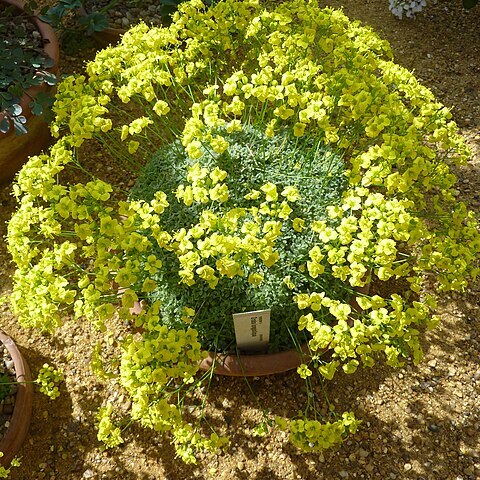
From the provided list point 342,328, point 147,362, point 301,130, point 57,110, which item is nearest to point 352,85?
point 301,130

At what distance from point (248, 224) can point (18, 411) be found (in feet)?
4.26

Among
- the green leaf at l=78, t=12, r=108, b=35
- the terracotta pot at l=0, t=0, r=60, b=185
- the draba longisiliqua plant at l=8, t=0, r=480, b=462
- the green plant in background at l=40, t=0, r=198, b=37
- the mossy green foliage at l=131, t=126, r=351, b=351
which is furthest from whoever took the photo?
the green leaf at l=78, t=12, r=108, b=35

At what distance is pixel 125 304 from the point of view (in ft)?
6.09

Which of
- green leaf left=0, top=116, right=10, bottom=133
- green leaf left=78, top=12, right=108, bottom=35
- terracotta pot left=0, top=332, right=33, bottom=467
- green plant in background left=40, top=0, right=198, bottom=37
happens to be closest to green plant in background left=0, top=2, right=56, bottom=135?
green leaf left=0, top=116, right=10, bottom=133

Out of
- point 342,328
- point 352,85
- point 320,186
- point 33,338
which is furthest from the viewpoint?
point 33,338

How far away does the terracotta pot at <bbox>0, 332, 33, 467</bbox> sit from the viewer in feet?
7.20

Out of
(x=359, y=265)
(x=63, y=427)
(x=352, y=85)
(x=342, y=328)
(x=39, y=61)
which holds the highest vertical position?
(x=352, y=85)

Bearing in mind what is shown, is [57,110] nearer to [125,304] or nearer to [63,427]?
[125,304]

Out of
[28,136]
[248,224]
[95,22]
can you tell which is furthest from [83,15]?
[248,224]

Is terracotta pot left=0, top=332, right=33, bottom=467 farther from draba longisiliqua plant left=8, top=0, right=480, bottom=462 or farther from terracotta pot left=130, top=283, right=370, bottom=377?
terracotta pot left=130, top=283, right=370, bottom=377

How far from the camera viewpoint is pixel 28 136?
305 cm

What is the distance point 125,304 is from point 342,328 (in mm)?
752

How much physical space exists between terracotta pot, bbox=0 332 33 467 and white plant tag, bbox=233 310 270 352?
0.96 metres

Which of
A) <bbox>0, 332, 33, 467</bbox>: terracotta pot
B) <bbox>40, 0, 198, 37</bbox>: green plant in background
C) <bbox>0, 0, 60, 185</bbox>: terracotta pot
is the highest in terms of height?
<bbox>40, 0, 198, 37</bbox>: green plant in background
